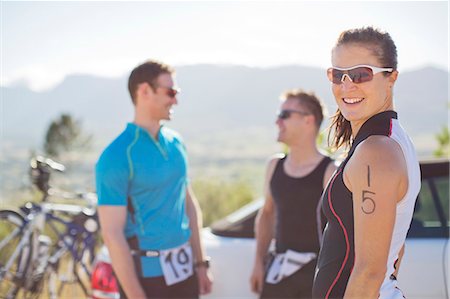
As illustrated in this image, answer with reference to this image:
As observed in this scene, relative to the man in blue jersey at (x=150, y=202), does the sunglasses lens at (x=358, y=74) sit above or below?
above

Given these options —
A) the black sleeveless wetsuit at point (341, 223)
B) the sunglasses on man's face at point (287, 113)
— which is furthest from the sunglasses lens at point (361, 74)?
the sunglasses on man's face at point (287, 113)

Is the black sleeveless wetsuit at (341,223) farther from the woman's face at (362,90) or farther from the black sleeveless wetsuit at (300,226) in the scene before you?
the black sleeveless wetsuit at (300,226)

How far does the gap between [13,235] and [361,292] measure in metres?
3.55

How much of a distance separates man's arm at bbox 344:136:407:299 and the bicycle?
3416mm

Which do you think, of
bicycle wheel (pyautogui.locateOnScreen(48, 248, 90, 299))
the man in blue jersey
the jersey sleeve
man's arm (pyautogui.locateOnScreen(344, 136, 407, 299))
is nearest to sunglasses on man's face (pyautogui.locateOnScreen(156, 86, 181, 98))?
the man in blue jersey

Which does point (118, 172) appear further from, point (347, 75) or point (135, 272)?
point (347, 75)

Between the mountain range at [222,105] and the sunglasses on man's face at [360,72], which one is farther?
the mountain range at [222,105]

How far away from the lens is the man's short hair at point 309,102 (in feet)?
11.9

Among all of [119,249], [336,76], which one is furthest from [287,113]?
[336,76]

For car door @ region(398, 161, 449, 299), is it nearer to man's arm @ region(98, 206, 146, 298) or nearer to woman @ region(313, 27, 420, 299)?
woman @ region(313, 27, 420, 299)

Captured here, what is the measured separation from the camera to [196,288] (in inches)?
135

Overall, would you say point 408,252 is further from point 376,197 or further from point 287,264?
point 376,197

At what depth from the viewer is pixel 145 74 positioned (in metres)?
3.46

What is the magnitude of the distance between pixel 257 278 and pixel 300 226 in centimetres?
39
